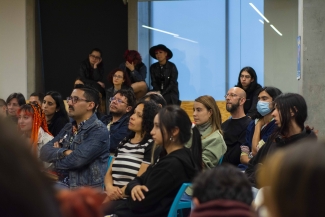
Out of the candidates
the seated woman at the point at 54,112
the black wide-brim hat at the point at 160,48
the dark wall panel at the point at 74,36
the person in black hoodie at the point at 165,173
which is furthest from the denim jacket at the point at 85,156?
the dark wall panel at the point at 74,36

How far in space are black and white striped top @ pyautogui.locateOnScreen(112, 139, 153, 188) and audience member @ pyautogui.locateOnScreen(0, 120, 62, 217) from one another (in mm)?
3451

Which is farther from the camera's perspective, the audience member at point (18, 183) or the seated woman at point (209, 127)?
the seated woman at point (209, 127)

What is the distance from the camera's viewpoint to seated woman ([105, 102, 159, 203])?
419 cm

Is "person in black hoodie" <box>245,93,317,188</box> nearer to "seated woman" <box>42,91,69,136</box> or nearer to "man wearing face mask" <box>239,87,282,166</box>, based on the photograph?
"man wearing face mask" <box>239,87,282,166</box>

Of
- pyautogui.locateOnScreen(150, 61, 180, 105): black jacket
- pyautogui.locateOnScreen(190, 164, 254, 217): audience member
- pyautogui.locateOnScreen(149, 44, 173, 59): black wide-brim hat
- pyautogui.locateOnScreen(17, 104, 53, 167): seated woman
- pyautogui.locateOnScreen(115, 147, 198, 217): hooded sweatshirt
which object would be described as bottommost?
pyautogui.locateOnScreen(115, 147, 198, 217): hooded sweatshirt

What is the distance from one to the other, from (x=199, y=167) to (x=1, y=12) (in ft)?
22.1

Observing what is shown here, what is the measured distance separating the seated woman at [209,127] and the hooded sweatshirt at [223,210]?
11.3 ft

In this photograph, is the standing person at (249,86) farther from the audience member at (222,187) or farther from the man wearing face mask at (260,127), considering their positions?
the audience member at (222,187)

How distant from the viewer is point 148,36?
386 inches

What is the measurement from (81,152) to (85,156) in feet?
0.15

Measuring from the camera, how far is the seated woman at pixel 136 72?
8075mm

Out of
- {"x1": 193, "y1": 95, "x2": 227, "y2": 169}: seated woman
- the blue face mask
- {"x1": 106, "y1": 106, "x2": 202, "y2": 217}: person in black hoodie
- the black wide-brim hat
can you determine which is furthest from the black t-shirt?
the black wide-brim hat

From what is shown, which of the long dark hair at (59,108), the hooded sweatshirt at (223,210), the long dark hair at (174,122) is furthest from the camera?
the long dark hair at (59,108)

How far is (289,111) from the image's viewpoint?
3980 millimetres
